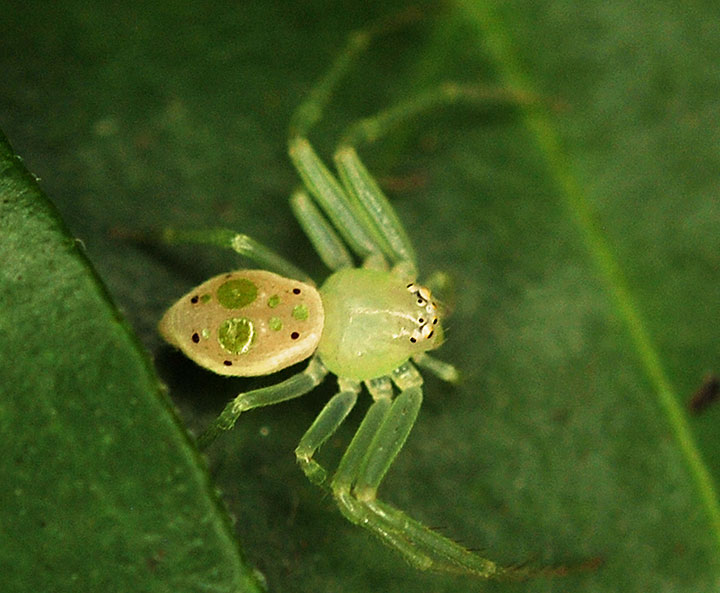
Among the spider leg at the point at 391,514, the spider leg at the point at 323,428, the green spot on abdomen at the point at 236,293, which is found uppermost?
the green spot on abdomen at the point at 236,293

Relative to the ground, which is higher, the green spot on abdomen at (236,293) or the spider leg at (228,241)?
the spider leg at (228,241)

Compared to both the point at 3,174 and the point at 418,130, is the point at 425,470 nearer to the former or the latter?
the point at 418,130

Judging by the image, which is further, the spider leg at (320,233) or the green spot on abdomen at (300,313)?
the spider leg at (320,233)

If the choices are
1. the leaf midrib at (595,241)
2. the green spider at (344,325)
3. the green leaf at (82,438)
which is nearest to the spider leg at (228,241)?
the green spider at (344,325)

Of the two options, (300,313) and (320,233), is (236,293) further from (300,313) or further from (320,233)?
(320,233)

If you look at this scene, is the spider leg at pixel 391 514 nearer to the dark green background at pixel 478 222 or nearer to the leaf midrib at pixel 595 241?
the dark green background at pixel 478 222

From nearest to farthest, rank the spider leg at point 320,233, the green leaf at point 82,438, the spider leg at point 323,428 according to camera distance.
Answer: the green leaf at point 82,438, the spider leg at point 323,428, the spider leg at point 320,233

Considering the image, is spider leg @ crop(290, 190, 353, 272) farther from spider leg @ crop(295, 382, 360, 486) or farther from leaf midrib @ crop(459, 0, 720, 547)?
leaf midrib @ crop(459, 0, 720, 547)
